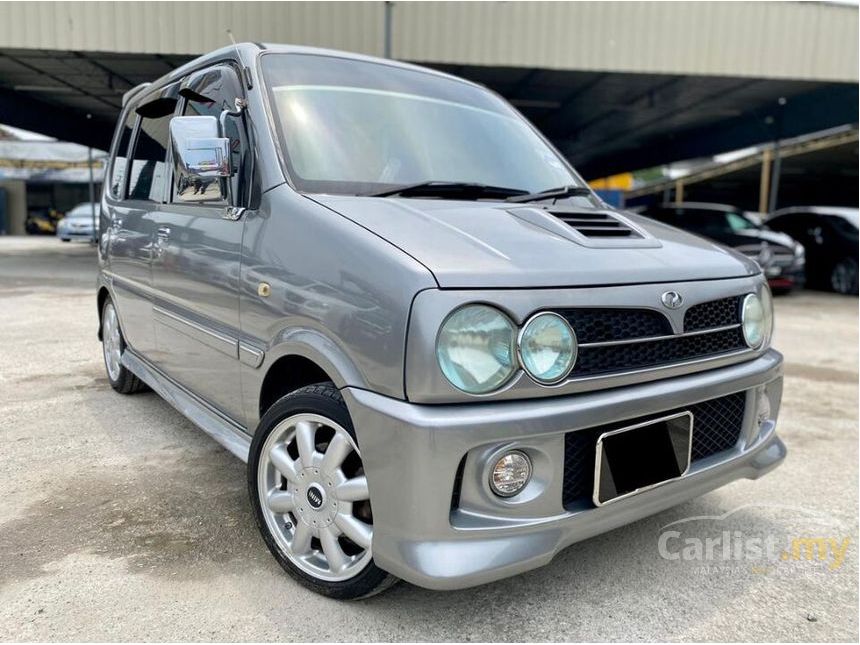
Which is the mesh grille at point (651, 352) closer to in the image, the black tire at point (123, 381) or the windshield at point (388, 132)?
the windshield at point (388, 132)

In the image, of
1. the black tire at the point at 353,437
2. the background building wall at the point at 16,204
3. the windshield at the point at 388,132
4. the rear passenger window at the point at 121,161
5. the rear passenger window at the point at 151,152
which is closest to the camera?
the black tire at the point at 353,437

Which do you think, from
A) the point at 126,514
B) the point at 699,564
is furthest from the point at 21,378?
the point at 699,564

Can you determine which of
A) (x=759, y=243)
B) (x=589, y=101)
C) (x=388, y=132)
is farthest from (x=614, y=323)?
(x=589, y=101)

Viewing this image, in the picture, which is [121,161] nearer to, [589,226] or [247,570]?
[247,570]

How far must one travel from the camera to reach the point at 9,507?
266cm

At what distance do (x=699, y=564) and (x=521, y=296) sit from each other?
4.51ft

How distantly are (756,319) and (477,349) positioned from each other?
121 cm

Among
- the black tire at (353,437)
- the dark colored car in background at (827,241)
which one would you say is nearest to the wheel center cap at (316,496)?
the black tire at (353,437)

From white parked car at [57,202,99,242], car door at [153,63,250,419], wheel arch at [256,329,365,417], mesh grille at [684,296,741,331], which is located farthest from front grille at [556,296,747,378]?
white parked car at [57,202,99,242]

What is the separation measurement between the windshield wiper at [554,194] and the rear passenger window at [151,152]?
170 cm

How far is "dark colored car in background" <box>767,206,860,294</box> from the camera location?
38.8ft

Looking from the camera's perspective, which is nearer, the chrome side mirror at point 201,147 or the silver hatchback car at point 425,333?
the silver hatchback car at point 425,333

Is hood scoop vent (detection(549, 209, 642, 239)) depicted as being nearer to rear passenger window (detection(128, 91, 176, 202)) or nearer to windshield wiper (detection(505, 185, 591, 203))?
windshield wiper (detection(505, 185, 591, 203))

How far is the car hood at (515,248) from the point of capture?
1.80 metres
